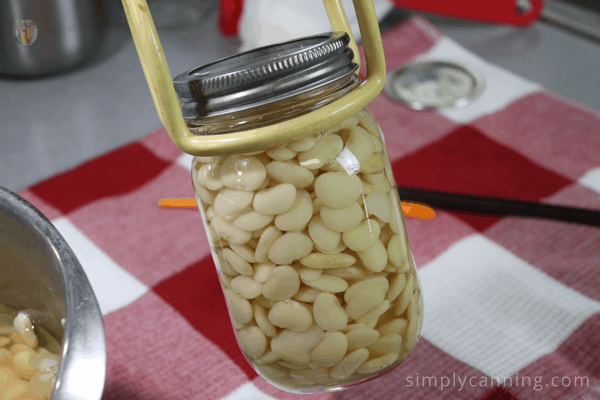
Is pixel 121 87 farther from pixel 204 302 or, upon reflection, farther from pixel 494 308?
pixel 494 308

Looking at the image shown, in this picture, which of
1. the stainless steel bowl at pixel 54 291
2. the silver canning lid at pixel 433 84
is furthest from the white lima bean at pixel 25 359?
the silver canning lid at pixel 433 84

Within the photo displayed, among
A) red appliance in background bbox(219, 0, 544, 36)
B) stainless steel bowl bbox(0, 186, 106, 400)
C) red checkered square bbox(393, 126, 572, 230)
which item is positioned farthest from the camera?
red appliance in background bbox(219, 0, 544, 36)

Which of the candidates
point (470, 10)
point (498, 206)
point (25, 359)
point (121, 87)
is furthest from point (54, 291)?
point (470, 10)

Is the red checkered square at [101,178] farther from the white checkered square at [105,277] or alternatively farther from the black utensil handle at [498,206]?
the black utensil handle at [498,206]

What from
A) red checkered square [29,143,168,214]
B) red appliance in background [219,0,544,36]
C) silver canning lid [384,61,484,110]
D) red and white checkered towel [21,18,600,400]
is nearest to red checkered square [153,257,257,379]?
red and white checkered towel [21,18,600,400]

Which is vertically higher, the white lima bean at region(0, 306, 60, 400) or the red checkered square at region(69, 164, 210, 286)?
the white lima bean at region(0, 306, 60, 400)

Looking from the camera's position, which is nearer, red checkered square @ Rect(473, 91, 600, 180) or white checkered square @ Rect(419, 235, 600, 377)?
white checkered square @ Rect(419, 235, 600, 377)

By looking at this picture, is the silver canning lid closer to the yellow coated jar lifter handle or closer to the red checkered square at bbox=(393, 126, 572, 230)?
the red checkered square at bbox=(393, 126, 572, 230)
